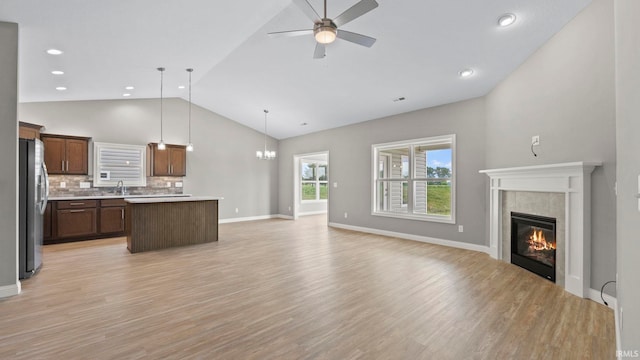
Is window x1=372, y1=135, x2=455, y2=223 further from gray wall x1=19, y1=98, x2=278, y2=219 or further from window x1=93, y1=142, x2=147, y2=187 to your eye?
window x1=93, y1=142, x2=147, y2=187

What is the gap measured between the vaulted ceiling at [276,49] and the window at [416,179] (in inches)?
34.6

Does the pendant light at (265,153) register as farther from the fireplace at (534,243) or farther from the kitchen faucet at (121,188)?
the fireplace at (534,243)

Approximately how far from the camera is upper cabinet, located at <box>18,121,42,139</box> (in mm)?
5232

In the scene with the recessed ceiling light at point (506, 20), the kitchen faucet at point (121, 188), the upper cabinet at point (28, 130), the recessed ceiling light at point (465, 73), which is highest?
the recessed ceiling light at point (506, 20)

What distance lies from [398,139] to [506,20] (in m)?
3.33

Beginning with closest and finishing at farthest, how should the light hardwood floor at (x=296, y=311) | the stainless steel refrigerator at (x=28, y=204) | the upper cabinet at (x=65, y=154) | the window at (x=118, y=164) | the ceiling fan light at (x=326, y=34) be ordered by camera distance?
1. the light hardwood floor at (x=296, y=311)
2. the ceiling fan light at (x=326, y=34)
3. the stainless steel refrigerator at (x=28, y=204)
4. the upper cabinet at (x=65, y=154)
5. the window at (x=118, y=164)

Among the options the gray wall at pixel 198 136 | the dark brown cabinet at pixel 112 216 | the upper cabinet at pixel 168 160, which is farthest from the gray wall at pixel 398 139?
the dark brown cabinet at pixel 112 216

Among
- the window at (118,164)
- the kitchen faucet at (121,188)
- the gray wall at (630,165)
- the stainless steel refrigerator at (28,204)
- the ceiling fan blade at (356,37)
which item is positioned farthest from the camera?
the kitchen faucet at (121,188)

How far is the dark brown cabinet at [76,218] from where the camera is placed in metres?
5.66

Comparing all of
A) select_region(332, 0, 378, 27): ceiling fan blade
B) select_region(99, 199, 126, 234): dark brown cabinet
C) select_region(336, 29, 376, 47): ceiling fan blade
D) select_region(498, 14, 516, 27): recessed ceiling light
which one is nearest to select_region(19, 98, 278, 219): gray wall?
select_region(99, 199, 126, 234): dark brown cabinet

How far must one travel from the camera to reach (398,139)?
6406 mm

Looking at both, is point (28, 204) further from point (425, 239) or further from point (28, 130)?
point (425, 239)

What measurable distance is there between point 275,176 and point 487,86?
6952 mm

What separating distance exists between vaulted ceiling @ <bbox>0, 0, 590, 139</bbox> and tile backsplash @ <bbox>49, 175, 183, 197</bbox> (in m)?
1.71
